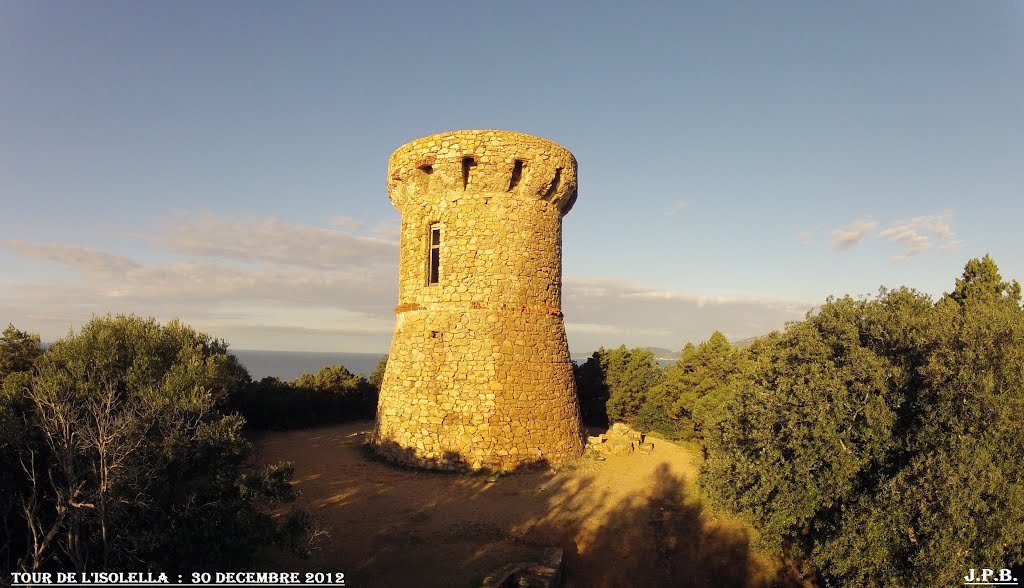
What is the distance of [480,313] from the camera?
1466 centimetres

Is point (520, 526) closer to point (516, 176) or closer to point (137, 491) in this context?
point (137, 491)

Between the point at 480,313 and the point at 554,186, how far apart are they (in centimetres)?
461

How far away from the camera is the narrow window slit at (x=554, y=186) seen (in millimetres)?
15391

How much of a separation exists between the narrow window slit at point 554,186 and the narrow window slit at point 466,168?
2458 millimetres

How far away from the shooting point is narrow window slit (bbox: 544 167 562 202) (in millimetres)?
15391

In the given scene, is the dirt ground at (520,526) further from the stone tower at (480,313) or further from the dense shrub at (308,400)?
the dense shrub at (308,400)

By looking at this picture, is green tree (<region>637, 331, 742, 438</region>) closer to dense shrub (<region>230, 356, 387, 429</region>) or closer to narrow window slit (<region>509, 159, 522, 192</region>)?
narrow window slit (<region>509, 159, 522, 192</region>)

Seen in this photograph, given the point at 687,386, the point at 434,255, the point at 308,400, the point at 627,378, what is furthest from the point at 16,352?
the point at 687,386

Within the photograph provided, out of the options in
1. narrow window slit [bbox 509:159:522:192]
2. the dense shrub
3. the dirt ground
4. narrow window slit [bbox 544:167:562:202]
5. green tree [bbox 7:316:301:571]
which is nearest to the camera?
green tree [bbox 7:316:301:571]

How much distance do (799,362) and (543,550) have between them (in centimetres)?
618

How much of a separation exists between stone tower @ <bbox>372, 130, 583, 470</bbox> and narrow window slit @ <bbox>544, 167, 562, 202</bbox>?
0.13ft

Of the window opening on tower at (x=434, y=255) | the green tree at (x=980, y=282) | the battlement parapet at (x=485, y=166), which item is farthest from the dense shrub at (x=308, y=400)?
the green tree at (x=980, y=282)

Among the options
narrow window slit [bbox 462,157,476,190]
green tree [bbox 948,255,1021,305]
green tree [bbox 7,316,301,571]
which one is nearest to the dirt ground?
green tree [bbox 7,316,301,571]

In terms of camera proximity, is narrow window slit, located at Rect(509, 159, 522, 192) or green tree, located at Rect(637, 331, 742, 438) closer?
narrow window slit, located at Rect(509, 159, 522, 192)
